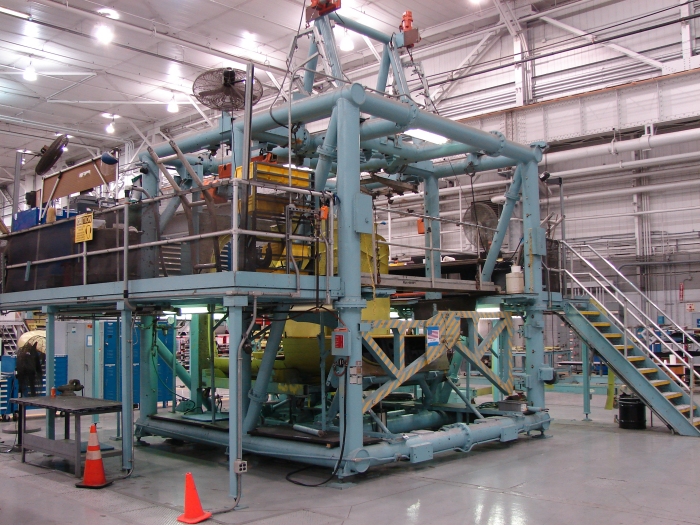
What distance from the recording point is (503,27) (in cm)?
2050

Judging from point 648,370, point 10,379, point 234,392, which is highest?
point 234,392

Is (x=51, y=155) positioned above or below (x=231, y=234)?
above

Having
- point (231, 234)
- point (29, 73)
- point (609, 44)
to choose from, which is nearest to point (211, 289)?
point (231, 234)

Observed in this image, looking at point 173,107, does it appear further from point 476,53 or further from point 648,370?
point 648,370

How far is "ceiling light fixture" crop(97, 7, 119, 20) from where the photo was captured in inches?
725

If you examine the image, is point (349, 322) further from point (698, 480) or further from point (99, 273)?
point (698, 480)

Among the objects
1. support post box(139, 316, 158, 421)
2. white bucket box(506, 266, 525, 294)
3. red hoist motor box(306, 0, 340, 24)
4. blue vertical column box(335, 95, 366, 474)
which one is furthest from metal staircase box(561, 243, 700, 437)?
support post box(139, 316, 158, 421)

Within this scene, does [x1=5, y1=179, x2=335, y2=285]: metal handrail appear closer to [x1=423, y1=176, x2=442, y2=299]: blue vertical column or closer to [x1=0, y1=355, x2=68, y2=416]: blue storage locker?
[x1=423, y1=176, x2=442, y2=299]: blue vertical column

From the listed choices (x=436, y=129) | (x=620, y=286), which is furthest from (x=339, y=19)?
(x=620, y=286)

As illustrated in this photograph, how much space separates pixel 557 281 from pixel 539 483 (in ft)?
18.9

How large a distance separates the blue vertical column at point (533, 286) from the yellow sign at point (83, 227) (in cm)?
754

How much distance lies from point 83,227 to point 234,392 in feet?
13.9

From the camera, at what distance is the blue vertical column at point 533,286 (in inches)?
470

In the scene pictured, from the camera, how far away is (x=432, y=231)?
12.3m
